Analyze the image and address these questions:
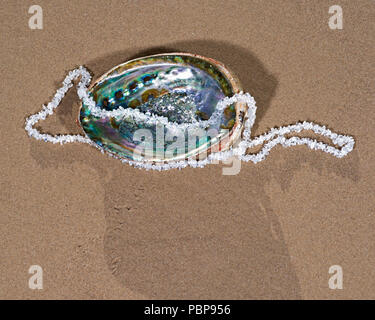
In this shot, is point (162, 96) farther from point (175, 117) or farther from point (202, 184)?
point (202, 184)

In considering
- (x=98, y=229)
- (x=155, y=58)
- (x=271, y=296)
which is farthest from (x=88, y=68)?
(x=271, y=296)

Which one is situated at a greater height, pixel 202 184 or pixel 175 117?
pixel 175 117

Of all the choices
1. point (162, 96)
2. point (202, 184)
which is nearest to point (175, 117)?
point (162, 96)

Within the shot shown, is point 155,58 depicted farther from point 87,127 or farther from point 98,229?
point 98,229
